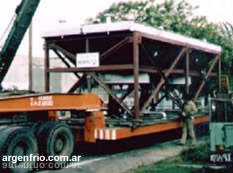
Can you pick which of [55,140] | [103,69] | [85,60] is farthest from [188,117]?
[55,140]

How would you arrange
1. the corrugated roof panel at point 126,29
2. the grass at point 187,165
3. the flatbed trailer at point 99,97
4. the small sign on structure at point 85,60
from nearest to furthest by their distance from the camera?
the grass at point 187,165 < the flatbed trailer at point 99,97 < the corrugated roof panel at point 126,29 < the small sign on structure at point 85,60

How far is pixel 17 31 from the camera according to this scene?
10203 millimetres

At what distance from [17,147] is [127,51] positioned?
4918mm

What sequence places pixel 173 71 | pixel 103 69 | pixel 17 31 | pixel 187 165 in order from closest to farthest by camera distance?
pixel 187 165 < pixel 17 31 < pixel 103 69 < pixel 173 71

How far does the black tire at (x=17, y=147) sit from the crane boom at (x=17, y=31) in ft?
9.41

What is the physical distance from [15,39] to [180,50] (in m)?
5.63

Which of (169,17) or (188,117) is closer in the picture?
(188,117)

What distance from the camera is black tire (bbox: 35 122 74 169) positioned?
870cm

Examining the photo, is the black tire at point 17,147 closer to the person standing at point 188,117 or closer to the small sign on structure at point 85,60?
the small sign on structure at point 85,60

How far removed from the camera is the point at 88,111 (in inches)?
390

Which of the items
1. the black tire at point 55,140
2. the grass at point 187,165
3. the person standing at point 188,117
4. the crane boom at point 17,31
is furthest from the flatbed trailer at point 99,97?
the crane boom at point 17,31

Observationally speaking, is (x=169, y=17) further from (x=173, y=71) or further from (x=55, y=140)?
(x=55, y=140)

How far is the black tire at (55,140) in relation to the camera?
8.70 m

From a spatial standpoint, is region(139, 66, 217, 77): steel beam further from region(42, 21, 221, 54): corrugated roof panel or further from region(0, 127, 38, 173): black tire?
region(0, 127, 38, 173): black tire
